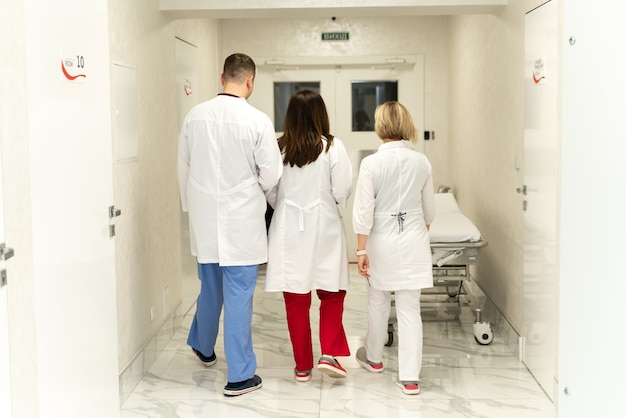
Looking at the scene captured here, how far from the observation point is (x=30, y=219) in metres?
2.47

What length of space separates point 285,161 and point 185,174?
0.54 m

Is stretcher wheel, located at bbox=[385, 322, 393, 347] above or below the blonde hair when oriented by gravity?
below

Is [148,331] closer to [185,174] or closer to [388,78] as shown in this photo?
[185,174]

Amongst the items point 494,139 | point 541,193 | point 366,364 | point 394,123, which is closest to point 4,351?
point 394,123

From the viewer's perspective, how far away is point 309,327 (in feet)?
14.2

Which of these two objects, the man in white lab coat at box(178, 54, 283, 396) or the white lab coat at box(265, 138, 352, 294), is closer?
the man in white lab coat at box(178, 54, 283, 396)

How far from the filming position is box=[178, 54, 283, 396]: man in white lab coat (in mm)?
3996

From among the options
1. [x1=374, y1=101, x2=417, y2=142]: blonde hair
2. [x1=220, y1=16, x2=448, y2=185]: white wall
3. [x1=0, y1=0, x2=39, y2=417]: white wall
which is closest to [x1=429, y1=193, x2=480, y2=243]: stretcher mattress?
[x1=374, y1=101, x2=417, y2=142]: blonde hair

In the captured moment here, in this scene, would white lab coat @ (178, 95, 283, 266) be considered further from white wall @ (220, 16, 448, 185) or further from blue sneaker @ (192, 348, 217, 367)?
white wall @ (220, 16, 448, 185)

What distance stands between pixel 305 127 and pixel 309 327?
3.64ft

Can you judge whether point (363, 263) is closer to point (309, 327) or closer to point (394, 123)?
point (309, 327)

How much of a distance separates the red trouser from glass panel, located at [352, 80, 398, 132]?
12.6ft

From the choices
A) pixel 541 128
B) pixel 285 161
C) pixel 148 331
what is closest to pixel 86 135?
Answer: pixel 285 161

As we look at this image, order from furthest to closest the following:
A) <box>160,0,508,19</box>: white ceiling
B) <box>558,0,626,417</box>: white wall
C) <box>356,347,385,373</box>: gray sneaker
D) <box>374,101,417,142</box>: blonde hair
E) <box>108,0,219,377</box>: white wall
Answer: <box>160,0,508,19</box>: white ceiling → <box>356,347,385,373</box>: gray sneaker → <box>374,101,417,142</box>: blonde hair → <box>108,0,219,377</box>: white wall → <box>558,0,626,417</box>: white wall
